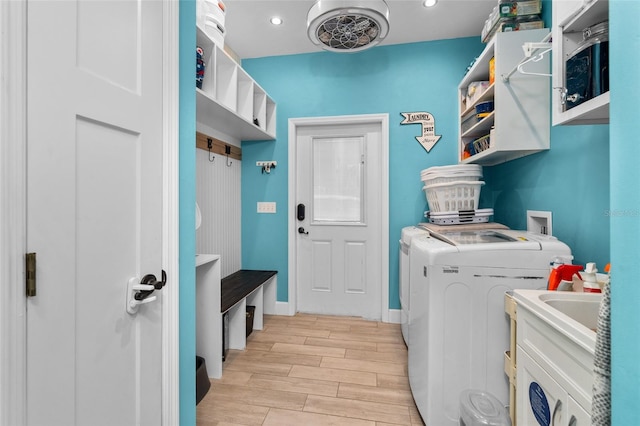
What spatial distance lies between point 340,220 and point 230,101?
156 centimetres

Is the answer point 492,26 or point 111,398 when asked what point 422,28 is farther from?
point 111,398

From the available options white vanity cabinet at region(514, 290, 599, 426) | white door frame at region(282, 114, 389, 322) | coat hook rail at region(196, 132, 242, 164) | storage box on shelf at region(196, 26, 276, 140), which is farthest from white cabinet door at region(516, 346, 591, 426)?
coat hook rail at region(196, 132, 242, 164)

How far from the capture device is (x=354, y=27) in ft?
6.03

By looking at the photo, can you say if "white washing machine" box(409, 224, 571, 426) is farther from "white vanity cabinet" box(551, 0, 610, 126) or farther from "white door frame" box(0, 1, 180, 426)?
"white door frame" box(0, 1, 180, 426)

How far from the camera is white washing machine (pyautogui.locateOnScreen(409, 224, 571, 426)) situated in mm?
1474

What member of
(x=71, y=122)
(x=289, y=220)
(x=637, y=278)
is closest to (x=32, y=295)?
(x=71, y=122)

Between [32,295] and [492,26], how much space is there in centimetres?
275

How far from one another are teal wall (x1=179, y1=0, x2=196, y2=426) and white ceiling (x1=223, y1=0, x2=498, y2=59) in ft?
4.83

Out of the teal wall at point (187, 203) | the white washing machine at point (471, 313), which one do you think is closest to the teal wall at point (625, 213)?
the white washing machine at point (471, 313)

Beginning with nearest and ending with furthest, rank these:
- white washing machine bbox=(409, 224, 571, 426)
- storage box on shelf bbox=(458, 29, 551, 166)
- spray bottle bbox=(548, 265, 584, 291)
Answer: spray bottle bbox=(548, 265, 584, 291)
white washing machine bbox=(409, 224, 571, 426)
storage box on shelf bbox=(458, 29, 551, 166)

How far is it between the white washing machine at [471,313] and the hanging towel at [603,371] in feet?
2.96

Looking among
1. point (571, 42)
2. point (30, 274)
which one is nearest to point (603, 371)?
point (571, 42)

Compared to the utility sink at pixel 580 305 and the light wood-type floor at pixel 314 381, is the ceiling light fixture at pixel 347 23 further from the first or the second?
the light wood-type floor at pixel 314 381

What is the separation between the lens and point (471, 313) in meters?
1.49
